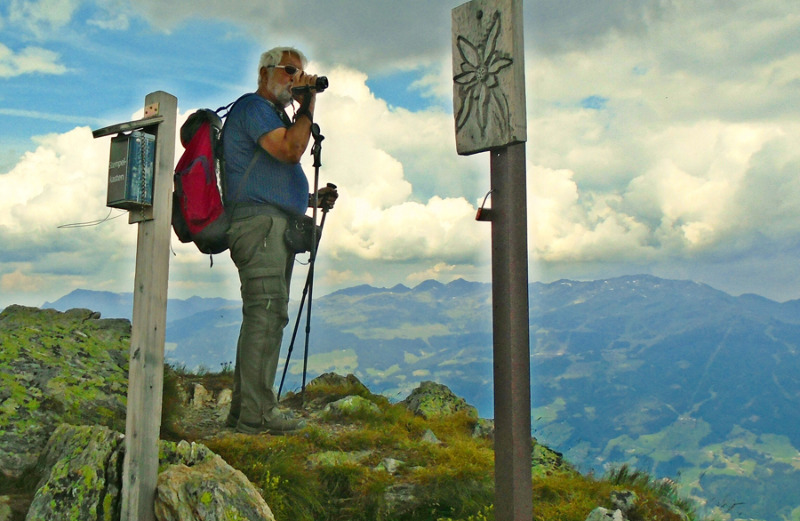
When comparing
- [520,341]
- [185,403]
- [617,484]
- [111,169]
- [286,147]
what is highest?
[286,147]

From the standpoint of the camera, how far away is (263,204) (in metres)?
7.12

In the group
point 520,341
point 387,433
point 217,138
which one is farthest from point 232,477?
point 217,138

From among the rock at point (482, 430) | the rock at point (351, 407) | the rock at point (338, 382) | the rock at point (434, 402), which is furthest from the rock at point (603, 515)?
the rock at point (338, 382)

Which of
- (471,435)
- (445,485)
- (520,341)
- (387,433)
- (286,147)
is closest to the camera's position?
(520,341)

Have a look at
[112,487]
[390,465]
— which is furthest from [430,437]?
[112,487]

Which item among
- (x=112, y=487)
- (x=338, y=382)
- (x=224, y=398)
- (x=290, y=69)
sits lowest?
(x=112, y=487)

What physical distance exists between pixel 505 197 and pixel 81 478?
3.97 m

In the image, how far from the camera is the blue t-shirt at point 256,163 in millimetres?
7070

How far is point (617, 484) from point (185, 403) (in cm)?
565

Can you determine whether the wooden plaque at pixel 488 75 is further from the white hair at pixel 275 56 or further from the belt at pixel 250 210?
the white hair at pixel 275 56

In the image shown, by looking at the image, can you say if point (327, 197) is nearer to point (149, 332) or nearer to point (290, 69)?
point (290, 69)

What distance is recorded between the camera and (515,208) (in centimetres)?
533

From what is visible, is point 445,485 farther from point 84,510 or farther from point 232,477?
point 84,510

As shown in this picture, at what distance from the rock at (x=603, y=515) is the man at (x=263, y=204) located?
341cm
